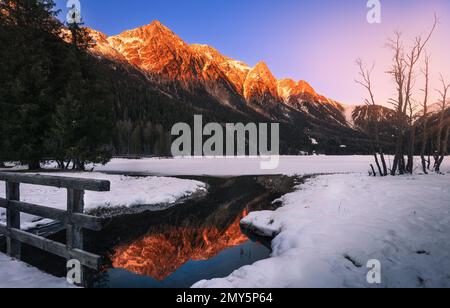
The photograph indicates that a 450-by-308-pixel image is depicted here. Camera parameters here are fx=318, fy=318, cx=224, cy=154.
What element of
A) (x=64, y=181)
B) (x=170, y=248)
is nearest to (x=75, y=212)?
(x=64, y=181)

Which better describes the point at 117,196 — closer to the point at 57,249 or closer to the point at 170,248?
the point at 170,248

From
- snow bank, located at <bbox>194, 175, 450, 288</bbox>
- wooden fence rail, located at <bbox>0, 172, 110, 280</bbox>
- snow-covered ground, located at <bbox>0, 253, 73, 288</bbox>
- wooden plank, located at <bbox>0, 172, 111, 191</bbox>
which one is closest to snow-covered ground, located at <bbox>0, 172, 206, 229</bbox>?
wooden fence rail, located at <bbox>0, 172, 110, 280</bbox>

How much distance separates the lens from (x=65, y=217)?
6141 millimetres

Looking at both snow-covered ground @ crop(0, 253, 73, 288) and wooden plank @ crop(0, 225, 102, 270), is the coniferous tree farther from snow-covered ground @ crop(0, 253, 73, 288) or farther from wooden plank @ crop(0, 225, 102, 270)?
snow-covered ground @ crop(0, 253, 73, 288)

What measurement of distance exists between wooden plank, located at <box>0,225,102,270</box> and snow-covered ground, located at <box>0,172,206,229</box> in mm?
4790

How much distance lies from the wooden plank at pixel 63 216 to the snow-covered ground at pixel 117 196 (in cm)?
479

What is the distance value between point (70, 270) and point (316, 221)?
7.76 m

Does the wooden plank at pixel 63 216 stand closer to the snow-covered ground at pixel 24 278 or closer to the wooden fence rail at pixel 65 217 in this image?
the wooden fence rail at pixel 65 217

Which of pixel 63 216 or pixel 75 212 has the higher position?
pixel 75 212

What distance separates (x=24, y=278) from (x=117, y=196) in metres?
12.1
